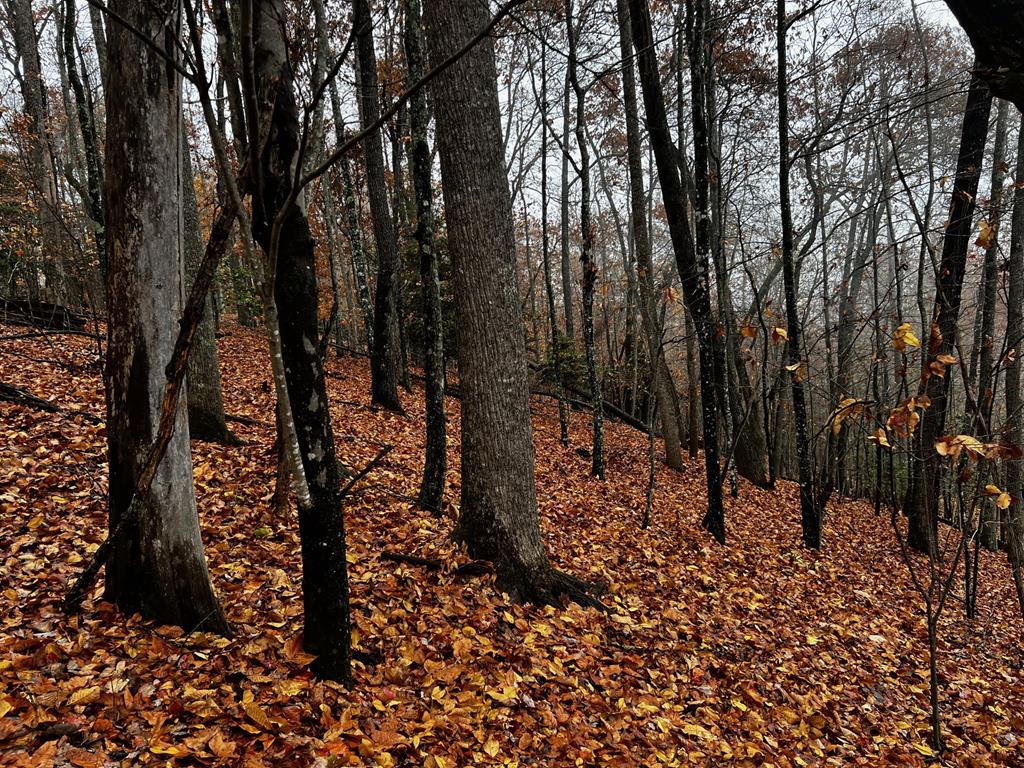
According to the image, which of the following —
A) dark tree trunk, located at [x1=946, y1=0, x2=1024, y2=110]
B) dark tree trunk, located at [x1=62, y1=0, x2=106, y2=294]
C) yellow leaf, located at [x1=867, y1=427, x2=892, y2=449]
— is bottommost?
Result: yellow leaf, located at [x1=867, y1=427, x2=892, y2=449]

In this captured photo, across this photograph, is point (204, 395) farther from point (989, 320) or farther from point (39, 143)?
point (989, 320)

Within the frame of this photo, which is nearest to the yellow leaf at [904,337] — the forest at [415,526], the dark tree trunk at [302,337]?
the forest at [415,526]

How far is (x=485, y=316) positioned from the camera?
439 centimetres

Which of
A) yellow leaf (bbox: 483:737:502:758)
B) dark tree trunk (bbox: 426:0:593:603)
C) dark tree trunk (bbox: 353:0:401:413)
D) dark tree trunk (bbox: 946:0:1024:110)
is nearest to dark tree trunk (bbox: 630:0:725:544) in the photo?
dark tree trunk (bbox: 426:0:593:603)

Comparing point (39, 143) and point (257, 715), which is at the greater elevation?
point (39, 143)

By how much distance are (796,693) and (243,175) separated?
5.30 m

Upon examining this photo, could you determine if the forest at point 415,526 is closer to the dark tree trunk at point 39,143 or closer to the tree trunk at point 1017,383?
the tree trunk at point 1017,383

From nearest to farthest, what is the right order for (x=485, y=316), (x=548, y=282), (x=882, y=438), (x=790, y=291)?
(x=882, y=438) < (x=485, y=316) < (x=790, y=291) < (x=548, y=282)

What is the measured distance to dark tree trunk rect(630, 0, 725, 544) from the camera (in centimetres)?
749

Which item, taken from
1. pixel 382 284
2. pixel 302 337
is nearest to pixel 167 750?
pixel 302 337

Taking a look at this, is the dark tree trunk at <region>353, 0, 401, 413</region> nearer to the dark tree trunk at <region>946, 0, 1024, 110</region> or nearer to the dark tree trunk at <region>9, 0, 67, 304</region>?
the dark tree trunk at <region>9, 0, 67, 304</region>

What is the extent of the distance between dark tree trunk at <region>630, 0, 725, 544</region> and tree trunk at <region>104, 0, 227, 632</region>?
640cm

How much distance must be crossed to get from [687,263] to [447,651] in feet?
22.8

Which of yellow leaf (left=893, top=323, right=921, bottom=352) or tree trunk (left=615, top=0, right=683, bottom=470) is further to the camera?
tree trunk (left=615, top=0, right=683, bottom=470)
